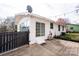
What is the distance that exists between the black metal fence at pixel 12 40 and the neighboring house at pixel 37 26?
87mm

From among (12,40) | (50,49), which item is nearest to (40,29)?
(50,49)

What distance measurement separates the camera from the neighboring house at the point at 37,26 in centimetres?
204

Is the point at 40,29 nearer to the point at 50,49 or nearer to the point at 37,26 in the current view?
the point at 37,26

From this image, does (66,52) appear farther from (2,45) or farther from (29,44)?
(2,45)

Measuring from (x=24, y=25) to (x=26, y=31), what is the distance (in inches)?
4.2

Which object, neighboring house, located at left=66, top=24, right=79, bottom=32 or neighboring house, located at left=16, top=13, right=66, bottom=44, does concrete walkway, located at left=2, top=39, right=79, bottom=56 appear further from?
neighboring house, located at left=66, top=24, right=79, bottom=32

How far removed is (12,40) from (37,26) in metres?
0.48

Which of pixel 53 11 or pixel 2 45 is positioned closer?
pixel 2 45

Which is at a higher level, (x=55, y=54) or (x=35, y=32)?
(x=35, y=32)

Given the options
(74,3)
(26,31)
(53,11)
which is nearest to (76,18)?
(74,3)

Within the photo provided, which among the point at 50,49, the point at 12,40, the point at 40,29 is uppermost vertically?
the point at 40,29

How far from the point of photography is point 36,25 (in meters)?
2.11

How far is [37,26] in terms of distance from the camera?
213 cm

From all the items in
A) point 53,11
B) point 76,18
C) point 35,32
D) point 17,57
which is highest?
point 53,11
